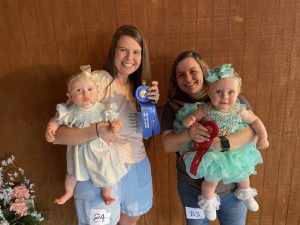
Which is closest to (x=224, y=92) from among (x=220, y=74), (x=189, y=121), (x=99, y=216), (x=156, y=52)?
(x=220, y=74)

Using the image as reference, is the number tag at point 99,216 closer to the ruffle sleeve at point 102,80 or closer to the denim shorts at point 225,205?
the denim shorts at point 225,205

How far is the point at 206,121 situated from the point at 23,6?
3.65 feet

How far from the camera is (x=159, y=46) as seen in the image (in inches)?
65.0

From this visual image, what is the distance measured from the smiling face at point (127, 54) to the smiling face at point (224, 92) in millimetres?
386

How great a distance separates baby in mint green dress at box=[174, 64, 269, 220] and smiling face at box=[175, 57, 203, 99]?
0.09 m

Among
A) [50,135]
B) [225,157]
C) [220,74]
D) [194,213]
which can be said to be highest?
[220,74]

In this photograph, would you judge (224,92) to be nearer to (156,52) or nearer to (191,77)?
(191,77)

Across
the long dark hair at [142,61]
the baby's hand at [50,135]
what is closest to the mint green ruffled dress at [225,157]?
the long dark hair at [142,61]

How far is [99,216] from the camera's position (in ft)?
4.81

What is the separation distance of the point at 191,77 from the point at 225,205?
637mm

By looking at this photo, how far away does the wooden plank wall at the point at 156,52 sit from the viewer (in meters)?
1.59

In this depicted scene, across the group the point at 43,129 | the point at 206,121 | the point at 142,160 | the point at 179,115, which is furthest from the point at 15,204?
the point at 206,121

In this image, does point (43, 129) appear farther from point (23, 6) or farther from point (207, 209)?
point (207, 209)

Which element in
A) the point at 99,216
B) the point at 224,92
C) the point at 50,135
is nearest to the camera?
the point at 224,92
